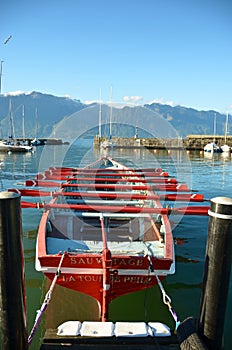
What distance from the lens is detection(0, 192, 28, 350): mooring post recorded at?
12.2 ft

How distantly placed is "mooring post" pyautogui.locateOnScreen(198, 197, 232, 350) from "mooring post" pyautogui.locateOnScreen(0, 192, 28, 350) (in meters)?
2.38

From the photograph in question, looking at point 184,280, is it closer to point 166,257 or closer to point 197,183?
point 166,257

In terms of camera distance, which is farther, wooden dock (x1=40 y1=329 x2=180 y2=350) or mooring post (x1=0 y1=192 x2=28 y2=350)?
wooden dock (x1=40 y1=329 x2=180 y2=350)

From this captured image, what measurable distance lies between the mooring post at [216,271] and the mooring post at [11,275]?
2385mm

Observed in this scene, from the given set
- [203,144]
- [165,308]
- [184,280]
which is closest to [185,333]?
[165,308]

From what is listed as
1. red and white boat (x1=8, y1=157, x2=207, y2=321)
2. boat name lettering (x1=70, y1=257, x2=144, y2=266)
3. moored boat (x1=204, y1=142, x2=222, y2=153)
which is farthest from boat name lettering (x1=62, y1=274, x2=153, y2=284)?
moored boat (x1=204, y1=142, x2=222, y2=153)

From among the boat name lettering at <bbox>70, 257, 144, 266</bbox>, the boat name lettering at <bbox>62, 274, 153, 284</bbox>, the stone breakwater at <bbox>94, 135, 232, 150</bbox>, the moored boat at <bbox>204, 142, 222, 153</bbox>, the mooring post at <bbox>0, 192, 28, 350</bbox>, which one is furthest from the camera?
the stone breakwater at <bbox>94, 135, 232, 150</bbox>

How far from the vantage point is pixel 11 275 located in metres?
3.83

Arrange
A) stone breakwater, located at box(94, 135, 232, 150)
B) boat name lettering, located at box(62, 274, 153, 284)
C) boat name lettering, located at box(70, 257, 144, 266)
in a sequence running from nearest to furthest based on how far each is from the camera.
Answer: boat name lettering, located at box(70, 257, 144, 266), boat name lettering, located at box(62, 274, 153, 284), stone breakwater, located at box(94, 135, 232, 150)

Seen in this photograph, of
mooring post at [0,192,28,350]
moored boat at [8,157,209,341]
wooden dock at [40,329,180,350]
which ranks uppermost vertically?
mooring post at [0,192,28,350]

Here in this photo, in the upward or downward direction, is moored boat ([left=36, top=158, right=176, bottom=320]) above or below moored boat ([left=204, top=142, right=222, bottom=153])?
below

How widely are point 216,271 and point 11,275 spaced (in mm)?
2546

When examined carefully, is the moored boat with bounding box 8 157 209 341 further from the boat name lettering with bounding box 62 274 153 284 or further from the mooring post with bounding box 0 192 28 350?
the mooring post with bounding box 0 192 28 350

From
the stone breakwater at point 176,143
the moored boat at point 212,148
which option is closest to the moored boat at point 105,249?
the moored boat at point 212,148
